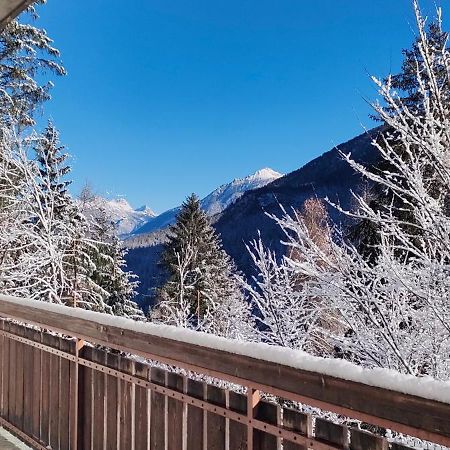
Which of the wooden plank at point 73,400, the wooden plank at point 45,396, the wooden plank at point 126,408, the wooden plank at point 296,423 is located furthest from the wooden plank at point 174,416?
the wooden plank at point 45,396

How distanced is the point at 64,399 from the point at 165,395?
107cm

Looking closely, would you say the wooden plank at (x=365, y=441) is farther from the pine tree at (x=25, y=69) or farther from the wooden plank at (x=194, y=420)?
the pine tree at (x=25, y=69)

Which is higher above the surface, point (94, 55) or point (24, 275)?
point (94, 55)

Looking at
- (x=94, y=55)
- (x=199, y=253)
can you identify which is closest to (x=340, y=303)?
(x=94, y=55)

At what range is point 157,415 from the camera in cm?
220

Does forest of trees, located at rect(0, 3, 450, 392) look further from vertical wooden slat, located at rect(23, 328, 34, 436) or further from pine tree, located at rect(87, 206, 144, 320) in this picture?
vertical wooden slat, located at rect(23, 328, 34, 436)

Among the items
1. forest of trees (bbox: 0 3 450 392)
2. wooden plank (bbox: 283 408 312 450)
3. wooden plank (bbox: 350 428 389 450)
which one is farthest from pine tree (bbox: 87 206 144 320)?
wooden plank (bbox: 350 428 389 450)

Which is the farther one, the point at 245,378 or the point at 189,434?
the point at 189,434

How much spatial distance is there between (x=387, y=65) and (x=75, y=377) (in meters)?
2.91

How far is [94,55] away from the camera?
1471 centimetres

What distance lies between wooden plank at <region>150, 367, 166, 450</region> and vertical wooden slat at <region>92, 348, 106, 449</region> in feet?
1.52

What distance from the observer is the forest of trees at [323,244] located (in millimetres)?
3492

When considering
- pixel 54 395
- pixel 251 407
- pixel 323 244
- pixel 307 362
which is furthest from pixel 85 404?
pixel 323 244

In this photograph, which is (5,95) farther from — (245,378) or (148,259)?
(148,259)
